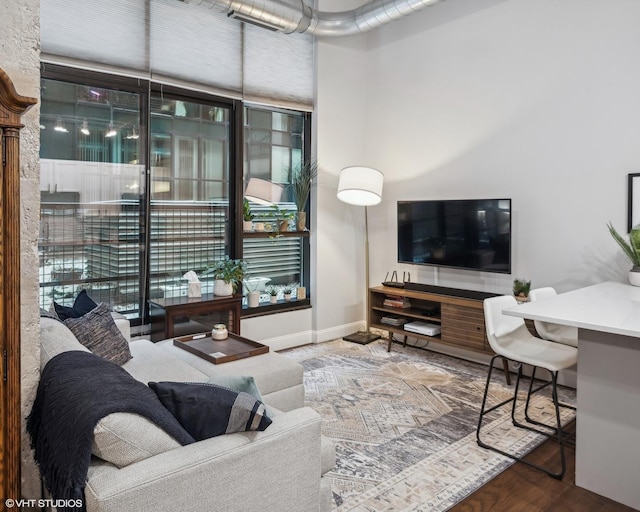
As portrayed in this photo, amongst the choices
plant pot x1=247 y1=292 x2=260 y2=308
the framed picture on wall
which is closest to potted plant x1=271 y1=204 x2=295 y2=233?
plant pot x1=247 y1=292 x2=260 y2=308

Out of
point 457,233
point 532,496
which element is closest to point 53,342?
point 532,496

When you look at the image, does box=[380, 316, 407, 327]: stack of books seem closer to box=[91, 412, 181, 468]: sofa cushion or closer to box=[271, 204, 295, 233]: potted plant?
box=[271, 204, 295, 233]: potted plant

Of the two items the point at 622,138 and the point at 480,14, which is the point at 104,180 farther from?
the point at 622,138

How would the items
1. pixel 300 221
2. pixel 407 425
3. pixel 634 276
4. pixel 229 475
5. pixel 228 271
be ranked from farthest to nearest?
pixel 300 221, pixel 228 271, pixel 634 276, pixel 407 425, pixel 229 475

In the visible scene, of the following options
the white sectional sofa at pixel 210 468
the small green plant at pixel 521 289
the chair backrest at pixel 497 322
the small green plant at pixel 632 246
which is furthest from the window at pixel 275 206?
the white sectional sofa at pixel 210 468

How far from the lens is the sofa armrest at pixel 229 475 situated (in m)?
1.31

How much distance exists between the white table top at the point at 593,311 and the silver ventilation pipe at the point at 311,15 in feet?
9.07

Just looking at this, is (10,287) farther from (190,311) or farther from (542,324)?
(542,324)

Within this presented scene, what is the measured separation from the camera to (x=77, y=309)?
296cm

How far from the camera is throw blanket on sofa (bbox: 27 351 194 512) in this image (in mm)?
1330

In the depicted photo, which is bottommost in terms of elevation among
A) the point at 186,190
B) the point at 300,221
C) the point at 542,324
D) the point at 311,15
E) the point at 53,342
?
the point at 542,324

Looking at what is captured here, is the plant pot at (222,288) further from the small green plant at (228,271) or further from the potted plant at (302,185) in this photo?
the potted plant at (302,185)

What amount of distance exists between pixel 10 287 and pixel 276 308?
355 cm

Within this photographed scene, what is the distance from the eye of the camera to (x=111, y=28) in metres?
3.73
